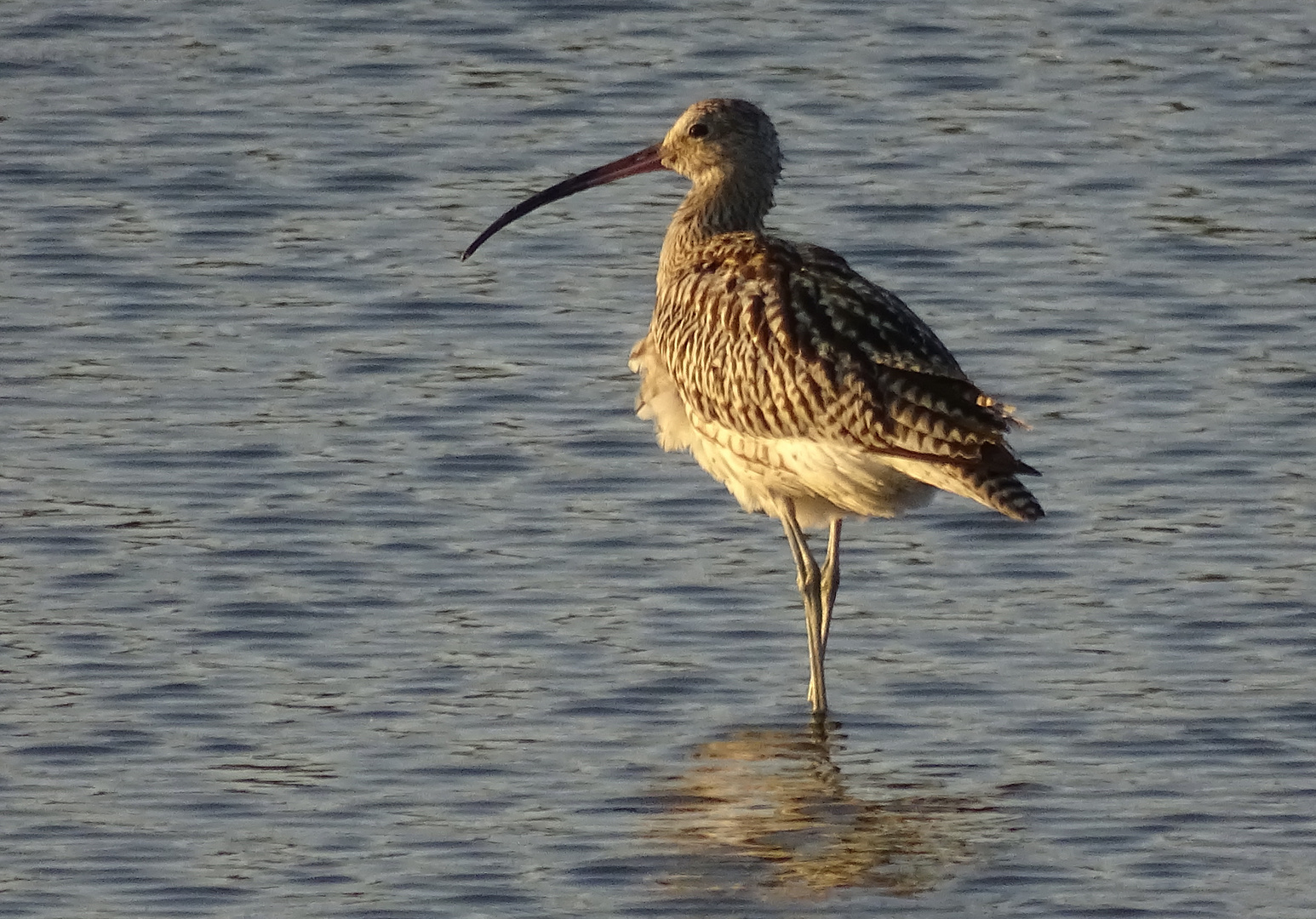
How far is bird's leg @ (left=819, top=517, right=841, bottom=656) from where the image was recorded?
32.2 ft

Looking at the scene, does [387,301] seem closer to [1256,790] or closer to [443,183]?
[443,183]

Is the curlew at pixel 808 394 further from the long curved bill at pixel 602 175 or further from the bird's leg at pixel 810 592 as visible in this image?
the long curved bill at pixel 602 175

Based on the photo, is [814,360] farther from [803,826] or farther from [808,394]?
[803,826]

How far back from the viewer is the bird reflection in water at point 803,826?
26.8ft

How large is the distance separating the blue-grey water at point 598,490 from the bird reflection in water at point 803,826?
24 millimetres

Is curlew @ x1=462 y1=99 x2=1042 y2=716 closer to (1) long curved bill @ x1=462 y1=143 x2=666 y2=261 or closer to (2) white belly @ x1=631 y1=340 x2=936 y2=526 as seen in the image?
(2) white belly @ x1=631 y1=340 x2=936 y2=526

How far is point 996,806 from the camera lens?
8672 mm

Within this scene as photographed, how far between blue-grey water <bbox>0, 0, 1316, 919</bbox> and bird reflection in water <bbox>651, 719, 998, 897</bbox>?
0.02 metres

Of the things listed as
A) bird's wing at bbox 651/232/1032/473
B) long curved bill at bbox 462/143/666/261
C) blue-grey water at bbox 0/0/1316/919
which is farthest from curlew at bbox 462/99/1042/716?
blue-grey water at bbox 0/0/1316/919

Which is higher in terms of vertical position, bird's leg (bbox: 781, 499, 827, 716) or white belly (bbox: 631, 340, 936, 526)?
white belly (bbox: 631, 340, 936, 526)

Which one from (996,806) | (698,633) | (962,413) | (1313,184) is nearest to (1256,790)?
(996,806)

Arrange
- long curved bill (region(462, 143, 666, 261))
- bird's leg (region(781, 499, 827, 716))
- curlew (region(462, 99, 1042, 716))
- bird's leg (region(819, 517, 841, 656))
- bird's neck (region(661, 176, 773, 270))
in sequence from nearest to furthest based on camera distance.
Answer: curlew (region(462, 99, 1042, 716)) → bird's leg (region(781, 499, 827, 716)) → bird's leg (region(819, 517, 841, 656)) → bird's neck (region(661, 176, 773, 270)) → long curved bill (region(462, 143, 666, 261))

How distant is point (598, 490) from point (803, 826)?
10.9ft

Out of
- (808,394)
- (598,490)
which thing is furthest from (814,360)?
(598,490)
